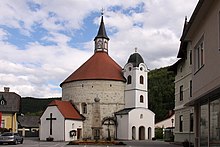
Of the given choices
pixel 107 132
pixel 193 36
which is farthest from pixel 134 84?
pixel 193 36

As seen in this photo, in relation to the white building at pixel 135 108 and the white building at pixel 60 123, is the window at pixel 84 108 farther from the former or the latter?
the white building at pixel 135 108

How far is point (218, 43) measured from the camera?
13938 millimetres

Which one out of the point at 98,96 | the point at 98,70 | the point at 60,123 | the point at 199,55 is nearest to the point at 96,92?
the point at 98,96

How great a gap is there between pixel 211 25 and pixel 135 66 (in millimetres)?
57234

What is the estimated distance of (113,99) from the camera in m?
71.8

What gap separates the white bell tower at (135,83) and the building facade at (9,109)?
19792 millimetres

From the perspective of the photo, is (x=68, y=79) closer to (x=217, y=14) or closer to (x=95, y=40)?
(x=95, y=40)

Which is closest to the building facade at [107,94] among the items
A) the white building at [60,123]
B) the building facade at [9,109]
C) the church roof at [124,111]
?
the church roof at [124,111]

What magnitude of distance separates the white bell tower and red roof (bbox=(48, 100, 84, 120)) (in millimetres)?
9150

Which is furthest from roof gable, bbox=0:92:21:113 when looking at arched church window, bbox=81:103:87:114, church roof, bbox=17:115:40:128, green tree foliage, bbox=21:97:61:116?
green tree foliage, bbox=21:97:61:116

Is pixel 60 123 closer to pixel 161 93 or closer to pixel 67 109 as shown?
pixel 67 109

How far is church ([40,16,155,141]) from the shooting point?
6894 cm

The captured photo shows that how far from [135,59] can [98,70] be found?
22.8 feet

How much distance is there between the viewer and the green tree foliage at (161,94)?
91.8m
